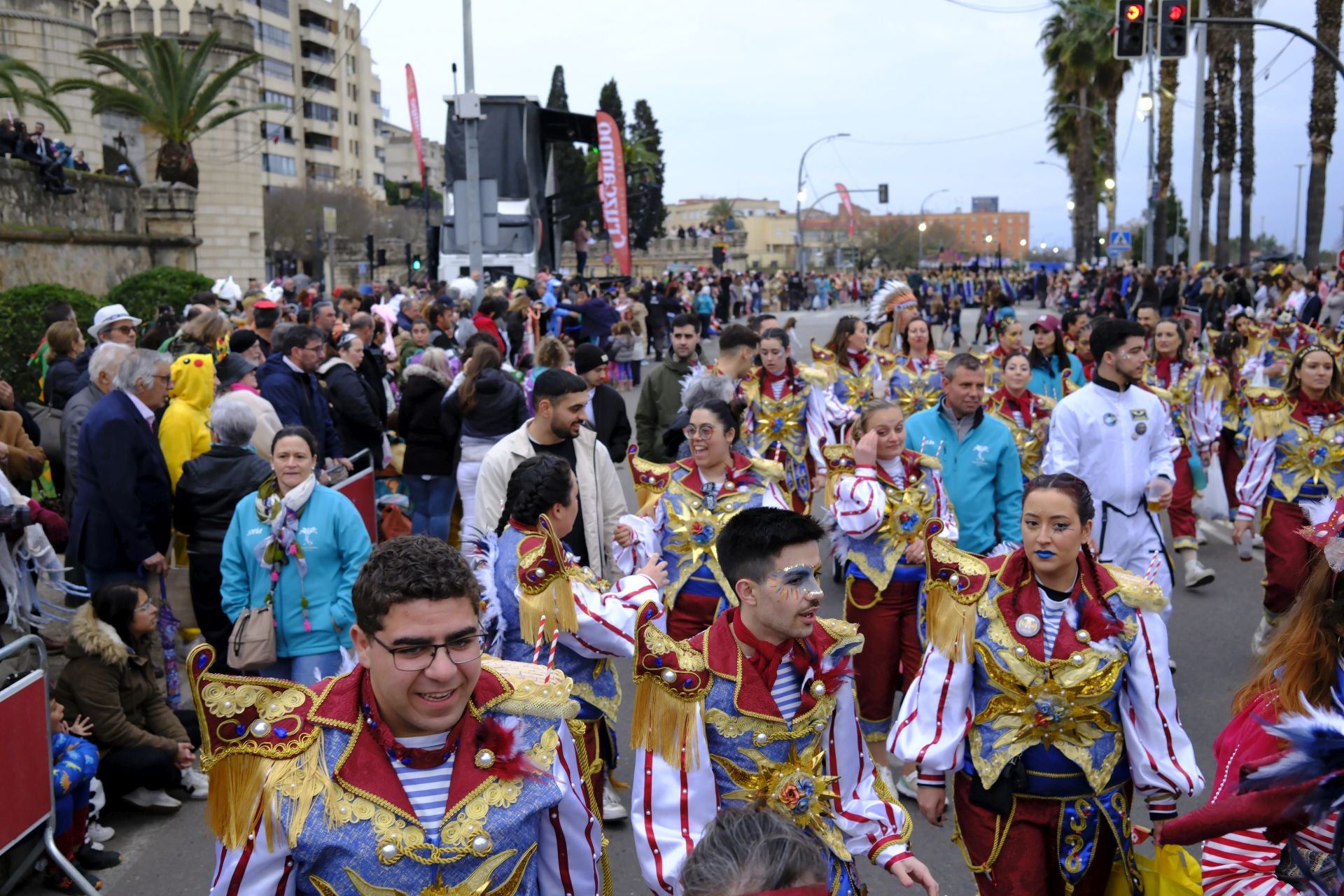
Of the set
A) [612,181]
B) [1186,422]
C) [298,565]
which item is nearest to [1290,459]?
[1186,422]

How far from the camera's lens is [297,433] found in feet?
20.2

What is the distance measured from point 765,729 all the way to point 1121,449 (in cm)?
430

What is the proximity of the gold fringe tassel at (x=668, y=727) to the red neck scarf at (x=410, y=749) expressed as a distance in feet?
2.64

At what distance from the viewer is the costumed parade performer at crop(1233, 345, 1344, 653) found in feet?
25.8

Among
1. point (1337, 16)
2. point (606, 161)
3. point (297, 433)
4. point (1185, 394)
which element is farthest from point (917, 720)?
point (1337, 16)

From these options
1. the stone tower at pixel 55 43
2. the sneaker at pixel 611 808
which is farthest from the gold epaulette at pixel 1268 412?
the stone tower at pixel 55 43

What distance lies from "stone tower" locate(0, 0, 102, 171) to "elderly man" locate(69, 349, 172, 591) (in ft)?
103

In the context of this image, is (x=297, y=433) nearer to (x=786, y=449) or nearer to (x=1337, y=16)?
(x=786, y=449)

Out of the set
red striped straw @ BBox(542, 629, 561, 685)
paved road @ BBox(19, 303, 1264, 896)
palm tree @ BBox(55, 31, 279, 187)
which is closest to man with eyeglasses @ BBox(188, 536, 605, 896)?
red striped straw @ BBox(542, 629, 561, 685)

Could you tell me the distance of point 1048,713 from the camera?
12.8ft

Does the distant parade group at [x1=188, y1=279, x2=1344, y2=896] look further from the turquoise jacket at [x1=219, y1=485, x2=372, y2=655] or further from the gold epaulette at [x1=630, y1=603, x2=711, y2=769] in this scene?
the turquoise jacket at [x1=219, y1=485, x2=372, y2=655]

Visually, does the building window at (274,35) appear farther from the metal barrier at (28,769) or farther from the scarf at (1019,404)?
the metal barrier at (28,769)

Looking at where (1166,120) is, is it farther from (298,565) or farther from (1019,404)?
(298,565)

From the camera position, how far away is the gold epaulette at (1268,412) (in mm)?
8008
